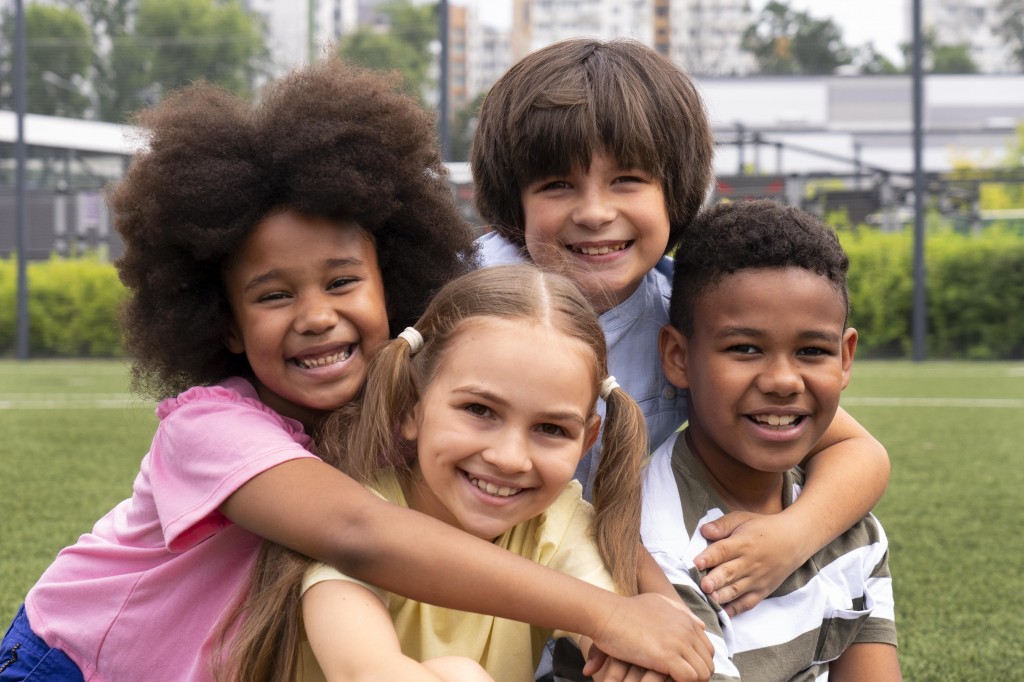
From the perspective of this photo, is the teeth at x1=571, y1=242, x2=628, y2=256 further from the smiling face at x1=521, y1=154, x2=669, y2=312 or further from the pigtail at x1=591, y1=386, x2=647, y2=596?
the pigtail at x1=591, y1=386, x2=647, y2=596

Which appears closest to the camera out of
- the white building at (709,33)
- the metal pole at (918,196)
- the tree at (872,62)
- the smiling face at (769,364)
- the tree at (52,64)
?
the smiling face at (769,364)

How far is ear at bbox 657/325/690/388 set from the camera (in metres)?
2.10

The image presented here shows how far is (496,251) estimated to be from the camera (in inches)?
92.2

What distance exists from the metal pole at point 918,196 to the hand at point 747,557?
9858 mm

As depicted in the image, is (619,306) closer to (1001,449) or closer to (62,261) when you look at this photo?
(1001,449)

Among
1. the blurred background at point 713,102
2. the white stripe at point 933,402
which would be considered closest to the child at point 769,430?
the white stripe at point 933,402

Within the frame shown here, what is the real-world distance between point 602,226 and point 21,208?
37.1ft

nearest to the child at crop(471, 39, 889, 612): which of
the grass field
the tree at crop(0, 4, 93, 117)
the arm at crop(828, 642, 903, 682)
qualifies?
the arm at crop(828, 642, 903, 682)

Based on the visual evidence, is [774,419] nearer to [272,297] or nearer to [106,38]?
[272,297]

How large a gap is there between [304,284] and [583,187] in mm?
559

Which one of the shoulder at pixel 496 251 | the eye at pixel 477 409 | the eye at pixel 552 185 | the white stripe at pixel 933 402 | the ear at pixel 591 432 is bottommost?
the white stripe at pixel 933 402

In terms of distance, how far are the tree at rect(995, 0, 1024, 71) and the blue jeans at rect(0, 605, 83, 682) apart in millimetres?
13514

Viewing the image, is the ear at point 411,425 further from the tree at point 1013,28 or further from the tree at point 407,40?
the tree at point 1013,28

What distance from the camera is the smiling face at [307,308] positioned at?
187 centimetres
